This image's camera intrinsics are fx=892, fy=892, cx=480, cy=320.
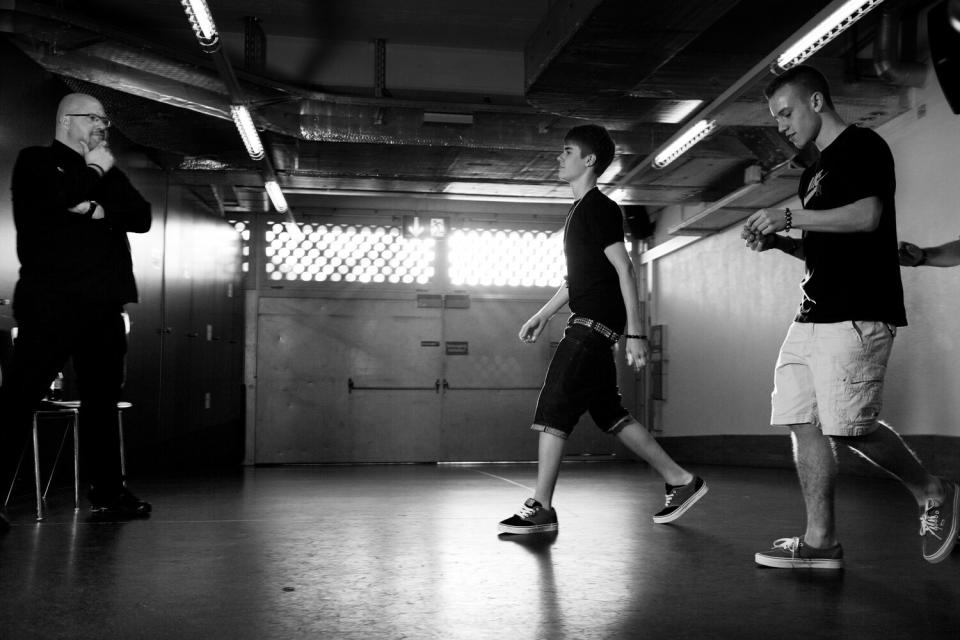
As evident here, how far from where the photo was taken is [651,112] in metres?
5.73

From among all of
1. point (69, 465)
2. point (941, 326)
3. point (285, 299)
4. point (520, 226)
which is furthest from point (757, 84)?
point (285, 299)

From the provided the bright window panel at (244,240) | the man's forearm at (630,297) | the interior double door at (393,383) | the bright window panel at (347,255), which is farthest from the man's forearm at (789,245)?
the bright window panel at (244,240)

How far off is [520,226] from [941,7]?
7518 mm

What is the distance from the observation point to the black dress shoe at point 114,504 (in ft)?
11.1

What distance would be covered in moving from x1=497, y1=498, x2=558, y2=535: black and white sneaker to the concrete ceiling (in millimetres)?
2254

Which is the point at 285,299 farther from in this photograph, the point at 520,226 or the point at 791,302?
the point at 791,302

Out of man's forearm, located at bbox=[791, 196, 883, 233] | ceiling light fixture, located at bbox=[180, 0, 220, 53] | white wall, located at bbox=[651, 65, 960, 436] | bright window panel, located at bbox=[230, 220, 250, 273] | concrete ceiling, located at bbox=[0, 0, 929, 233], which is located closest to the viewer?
man's forearm, located at bbox=[791, 196, 883, 233]

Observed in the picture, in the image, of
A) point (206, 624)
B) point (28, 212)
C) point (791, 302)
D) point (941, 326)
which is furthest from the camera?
point (791, 302)

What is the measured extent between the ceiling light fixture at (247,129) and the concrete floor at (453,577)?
2.36m

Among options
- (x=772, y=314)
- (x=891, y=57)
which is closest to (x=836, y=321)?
(x=891, y=57)

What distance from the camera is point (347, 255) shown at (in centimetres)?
921

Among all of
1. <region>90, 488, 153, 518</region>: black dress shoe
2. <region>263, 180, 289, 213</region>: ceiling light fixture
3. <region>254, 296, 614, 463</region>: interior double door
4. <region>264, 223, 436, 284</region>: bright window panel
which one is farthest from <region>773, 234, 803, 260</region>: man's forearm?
<region>264, 223, 436, 284</region>: bright window panel

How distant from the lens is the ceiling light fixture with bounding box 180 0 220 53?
385 cm

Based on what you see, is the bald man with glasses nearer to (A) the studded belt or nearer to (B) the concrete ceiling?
(B) the concrete ceiling
